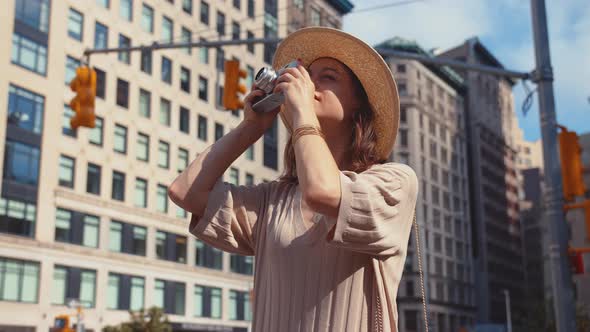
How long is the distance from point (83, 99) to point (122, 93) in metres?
33.2

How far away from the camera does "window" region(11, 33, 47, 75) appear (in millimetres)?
40469

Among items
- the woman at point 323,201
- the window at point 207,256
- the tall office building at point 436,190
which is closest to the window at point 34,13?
the window at point 207,256

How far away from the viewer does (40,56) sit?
1651 inches

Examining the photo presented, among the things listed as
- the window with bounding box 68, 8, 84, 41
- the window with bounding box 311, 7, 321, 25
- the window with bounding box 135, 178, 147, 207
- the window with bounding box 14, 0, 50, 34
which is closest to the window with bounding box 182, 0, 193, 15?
the window with bounding box 68, 8, 84, 41

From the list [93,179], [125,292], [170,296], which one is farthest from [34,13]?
[170,296]

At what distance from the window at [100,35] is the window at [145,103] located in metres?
4.02

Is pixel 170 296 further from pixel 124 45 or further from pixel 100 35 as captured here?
pixel 100 35

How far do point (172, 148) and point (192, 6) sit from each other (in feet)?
36.7

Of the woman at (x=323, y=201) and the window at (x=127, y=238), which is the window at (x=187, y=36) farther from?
the woman at (x=323, y=201)

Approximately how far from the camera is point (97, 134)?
148ft

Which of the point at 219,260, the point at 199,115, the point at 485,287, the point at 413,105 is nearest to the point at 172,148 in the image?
the point at 199,115

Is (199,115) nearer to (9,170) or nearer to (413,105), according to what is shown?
(9,170)

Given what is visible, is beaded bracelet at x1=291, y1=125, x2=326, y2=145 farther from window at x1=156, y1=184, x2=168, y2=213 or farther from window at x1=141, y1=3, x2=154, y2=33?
window at x1=141, y1=3, x2=154, y2=33

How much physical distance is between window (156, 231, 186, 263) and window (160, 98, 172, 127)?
7.55m
